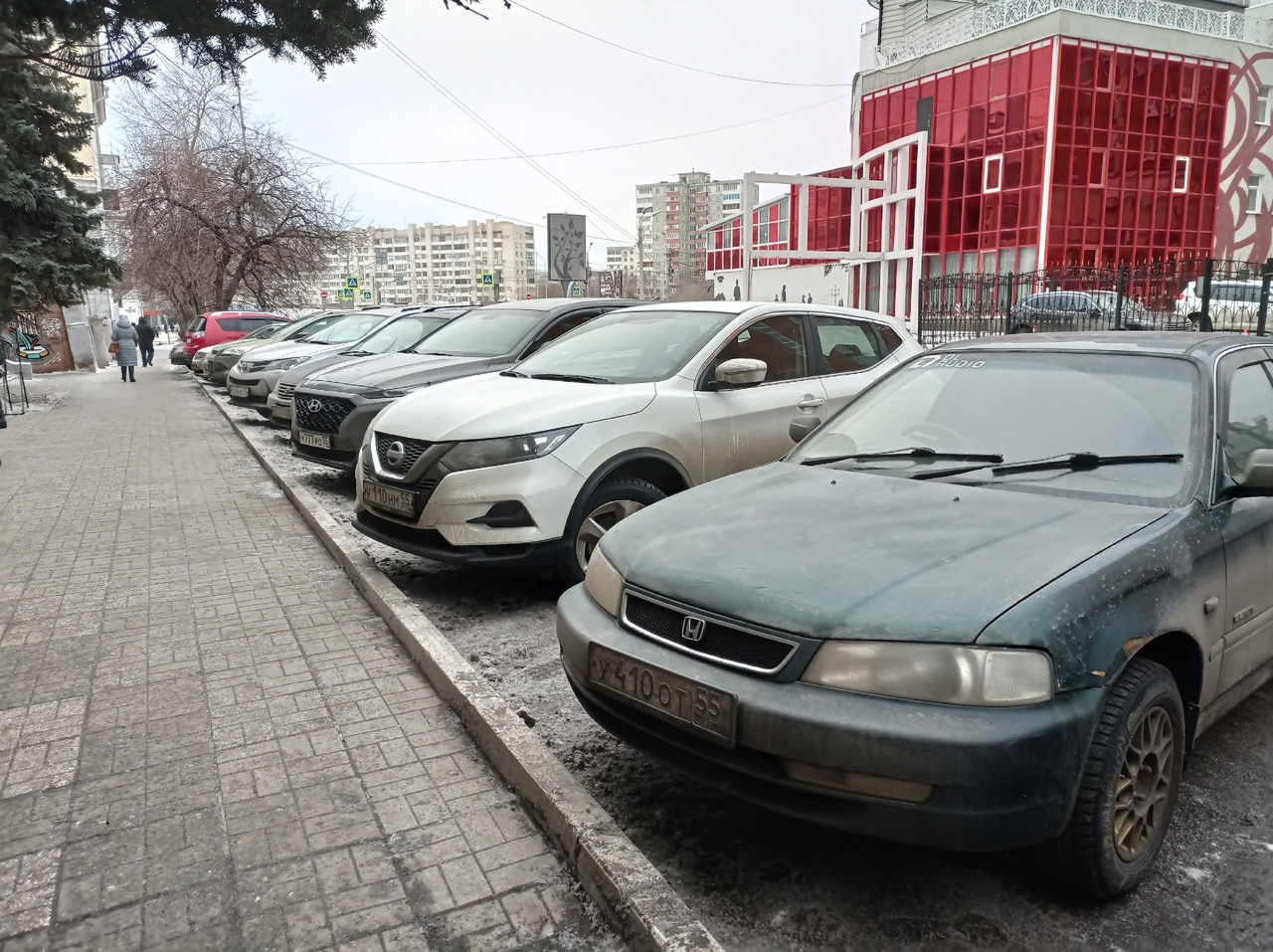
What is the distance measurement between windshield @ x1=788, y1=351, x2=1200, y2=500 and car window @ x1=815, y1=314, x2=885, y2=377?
7.40ft

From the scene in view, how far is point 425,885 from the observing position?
2676 mm

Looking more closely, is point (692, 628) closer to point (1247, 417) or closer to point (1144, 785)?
point (1144, 785)

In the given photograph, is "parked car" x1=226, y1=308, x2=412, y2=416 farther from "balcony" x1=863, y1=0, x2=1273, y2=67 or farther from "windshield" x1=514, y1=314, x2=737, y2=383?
"balcony" x1=863, y1=0, x2=1273, y2=67

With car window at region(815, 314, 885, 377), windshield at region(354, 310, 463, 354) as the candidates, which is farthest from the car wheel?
windshield at region(354, 310, 463, 354)

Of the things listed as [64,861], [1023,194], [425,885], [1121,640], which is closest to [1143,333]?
[1121,640]

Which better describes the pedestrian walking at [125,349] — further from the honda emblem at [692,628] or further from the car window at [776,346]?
the honda emblem at [692,628]

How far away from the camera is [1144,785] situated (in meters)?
2.56

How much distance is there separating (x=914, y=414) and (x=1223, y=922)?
2.01 metres

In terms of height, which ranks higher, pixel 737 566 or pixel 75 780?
pixel 737 566

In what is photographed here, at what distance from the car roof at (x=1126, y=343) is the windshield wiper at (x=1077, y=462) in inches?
22.7

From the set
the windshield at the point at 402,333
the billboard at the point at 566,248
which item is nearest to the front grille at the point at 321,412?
the windshield at the point at 402,333

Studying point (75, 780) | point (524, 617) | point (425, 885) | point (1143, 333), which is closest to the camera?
point (425, 885)

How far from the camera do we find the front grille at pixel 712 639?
244cm

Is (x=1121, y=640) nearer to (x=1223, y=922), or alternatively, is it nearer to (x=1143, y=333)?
(x=1223, y=922)
